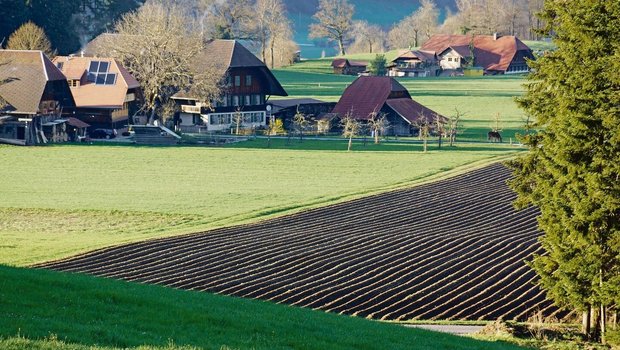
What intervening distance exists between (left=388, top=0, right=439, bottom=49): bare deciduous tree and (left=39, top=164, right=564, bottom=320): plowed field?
4686 inches

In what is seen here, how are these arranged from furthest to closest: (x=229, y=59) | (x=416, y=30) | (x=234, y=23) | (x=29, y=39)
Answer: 1. (x=416, y=30)
2. (x=234, y=23)
3. (x=29, y=39)
4. (x=229, y=59)

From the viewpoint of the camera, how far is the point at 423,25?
159875mm

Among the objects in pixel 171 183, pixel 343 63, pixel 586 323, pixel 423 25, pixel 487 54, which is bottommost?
pixel 586 323

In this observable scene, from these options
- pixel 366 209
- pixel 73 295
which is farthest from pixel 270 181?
pixel 73 295

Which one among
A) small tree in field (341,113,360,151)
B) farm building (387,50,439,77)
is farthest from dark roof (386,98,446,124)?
farm building (387,50,439,77)

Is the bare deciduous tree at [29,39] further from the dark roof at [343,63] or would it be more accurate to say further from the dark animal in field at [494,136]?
the dark roof at [343,63]

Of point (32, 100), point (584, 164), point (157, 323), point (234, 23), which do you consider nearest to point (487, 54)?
point (234, 23)

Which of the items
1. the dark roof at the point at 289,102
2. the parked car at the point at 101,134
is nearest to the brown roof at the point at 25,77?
the parked car at the point at 101,134

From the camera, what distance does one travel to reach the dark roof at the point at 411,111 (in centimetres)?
7169

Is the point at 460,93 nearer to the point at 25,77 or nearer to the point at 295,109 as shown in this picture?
the point at 295,109

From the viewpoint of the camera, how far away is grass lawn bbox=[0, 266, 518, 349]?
13.6m

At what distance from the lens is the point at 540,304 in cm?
2502

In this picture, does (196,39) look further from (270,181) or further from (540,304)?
(540,304)

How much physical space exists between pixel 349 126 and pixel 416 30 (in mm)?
92039
